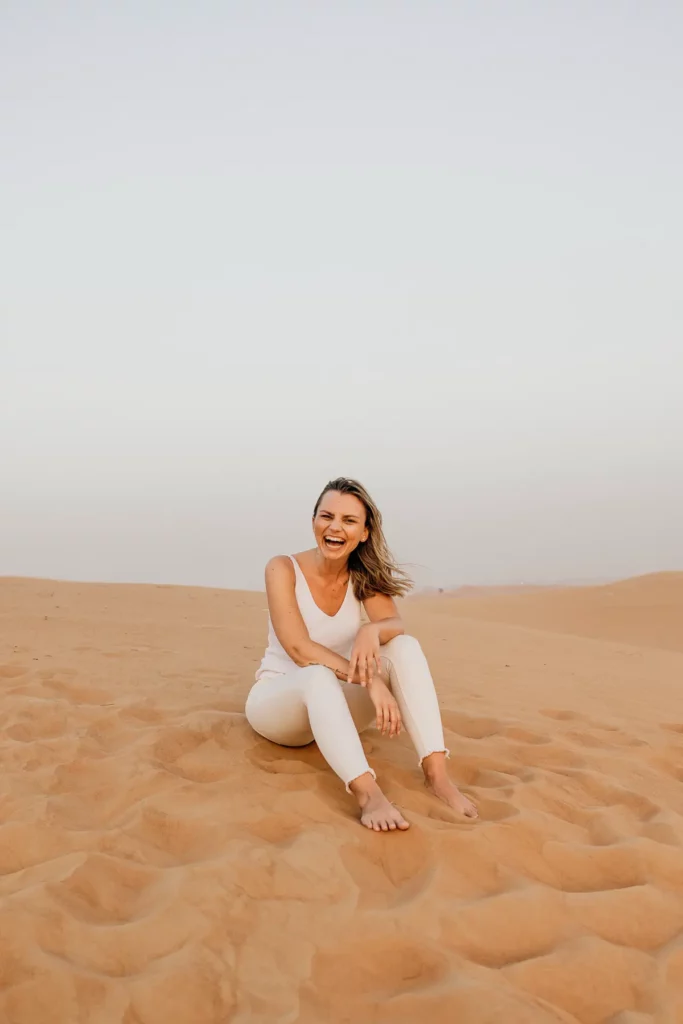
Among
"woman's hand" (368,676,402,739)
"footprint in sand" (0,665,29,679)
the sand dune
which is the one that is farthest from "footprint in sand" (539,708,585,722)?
the sand dune

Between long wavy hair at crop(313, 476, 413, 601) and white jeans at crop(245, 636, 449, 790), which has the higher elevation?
long wavy hair at crop(313, 476, 413, 601)

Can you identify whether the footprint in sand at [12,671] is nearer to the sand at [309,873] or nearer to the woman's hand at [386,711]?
the sand at [309,873]

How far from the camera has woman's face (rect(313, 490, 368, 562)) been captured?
12.4ft

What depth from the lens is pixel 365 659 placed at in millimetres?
3465

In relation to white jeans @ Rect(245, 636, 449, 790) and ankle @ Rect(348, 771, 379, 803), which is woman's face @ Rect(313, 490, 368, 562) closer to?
white jeans @ Rect(245, 636, 449, 790)

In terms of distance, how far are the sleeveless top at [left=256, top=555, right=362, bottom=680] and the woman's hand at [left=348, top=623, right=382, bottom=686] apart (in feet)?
1.13

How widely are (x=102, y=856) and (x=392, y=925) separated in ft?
3.38

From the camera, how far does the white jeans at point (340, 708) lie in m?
3.17

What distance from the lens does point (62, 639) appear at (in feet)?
22.5

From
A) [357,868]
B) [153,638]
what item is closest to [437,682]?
[153,638]

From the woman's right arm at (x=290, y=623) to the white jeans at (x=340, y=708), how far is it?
0.09 m

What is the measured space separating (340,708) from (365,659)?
1.03 feet

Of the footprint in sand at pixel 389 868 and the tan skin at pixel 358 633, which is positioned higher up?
the tan skin at pixel 358 633

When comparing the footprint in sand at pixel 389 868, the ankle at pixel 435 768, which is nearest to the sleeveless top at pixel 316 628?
the ankle at pixel 435 768
